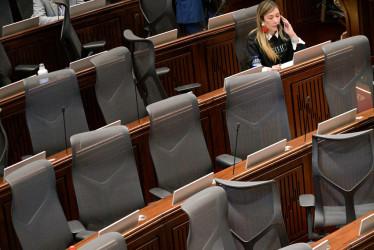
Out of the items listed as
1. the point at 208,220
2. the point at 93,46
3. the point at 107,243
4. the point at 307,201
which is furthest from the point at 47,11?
the point at 107,243

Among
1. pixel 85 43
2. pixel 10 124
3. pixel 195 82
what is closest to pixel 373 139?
pixel 195 82

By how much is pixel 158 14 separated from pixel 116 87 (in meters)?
0.89

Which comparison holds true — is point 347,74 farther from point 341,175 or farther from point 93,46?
point 93,46

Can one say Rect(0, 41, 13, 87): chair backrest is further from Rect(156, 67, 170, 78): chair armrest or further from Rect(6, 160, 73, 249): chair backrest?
Rect(6, 160, 73, 249): chair backrest

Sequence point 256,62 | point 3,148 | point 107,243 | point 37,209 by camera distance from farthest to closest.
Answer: point 256,62 < point 3,148 < point 37,209 < point 107,243

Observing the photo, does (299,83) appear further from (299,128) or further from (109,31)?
(109,31)

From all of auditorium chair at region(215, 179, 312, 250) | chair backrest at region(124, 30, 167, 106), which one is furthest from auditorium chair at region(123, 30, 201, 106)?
auditorium chair at region(215, 179, 312, 250)

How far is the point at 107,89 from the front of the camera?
3.71 m

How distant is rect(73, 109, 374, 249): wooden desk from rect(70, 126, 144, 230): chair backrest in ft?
0.67

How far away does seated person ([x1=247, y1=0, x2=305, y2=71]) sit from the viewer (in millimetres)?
3914

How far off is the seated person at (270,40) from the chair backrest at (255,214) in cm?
121

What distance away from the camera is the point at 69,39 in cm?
412

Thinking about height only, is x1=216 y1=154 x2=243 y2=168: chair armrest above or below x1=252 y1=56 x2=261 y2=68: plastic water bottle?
below

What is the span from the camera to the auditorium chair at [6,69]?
13.5 ft
